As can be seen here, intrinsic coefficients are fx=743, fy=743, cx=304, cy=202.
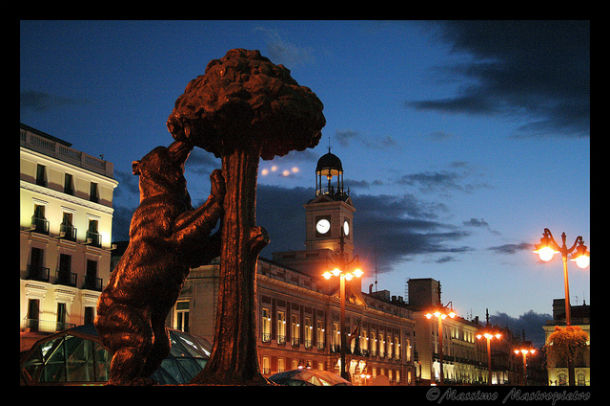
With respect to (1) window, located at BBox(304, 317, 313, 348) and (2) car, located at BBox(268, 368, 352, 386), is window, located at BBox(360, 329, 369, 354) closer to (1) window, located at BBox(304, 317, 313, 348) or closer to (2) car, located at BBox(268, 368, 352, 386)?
(1) window, located at BBox(304, 317, 313, 348)

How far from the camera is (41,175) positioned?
124ft

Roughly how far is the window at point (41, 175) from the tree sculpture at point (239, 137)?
105 feet

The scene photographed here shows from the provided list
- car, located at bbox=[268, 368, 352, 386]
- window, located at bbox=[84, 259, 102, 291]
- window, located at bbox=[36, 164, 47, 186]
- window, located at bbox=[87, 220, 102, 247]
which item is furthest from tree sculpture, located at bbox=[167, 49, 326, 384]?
window, located at bbox=[87, 220, 102, 247]

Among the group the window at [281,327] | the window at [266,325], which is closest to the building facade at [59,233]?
the window at [266,325]

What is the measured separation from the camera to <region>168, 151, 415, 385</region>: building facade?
4434 centimetres

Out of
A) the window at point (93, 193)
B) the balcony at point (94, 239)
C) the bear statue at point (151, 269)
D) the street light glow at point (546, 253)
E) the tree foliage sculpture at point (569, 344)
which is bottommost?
the tree foliage sculpture at point (569, 344)

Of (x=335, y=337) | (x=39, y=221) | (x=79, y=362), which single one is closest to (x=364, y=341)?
(x=335, y=337)

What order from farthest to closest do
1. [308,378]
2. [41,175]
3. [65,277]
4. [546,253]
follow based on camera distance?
[65,277] → [41,175] → [308,378] → [546,253]

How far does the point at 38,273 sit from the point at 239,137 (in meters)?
31.4

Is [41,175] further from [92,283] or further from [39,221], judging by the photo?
[92,283]

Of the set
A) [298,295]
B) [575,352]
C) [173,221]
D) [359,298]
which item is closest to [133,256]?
[173,221]

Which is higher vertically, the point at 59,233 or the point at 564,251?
the point at 59,233

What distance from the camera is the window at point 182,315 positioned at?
146 feet

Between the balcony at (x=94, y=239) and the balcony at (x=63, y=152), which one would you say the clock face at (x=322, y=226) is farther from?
the balcony at (x=94, y=239)
